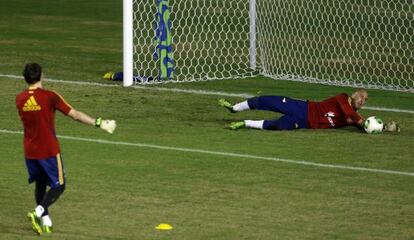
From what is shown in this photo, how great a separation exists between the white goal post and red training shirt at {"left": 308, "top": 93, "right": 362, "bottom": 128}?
472 centimetres

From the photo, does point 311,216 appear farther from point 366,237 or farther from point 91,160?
point 91,160

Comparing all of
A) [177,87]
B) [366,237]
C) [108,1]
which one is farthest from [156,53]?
[108,1]

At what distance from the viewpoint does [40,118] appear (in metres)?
11.1

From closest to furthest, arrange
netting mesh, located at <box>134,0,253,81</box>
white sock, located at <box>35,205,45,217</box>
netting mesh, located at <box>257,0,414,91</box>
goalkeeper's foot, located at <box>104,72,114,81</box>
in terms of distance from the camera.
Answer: white sock, located at <box>35,205,45,217</box>
goalkeeper's foot, located at <box>104,72,114,81</box>
netting mesh, located at <box>257,0,414,91</box>
netting mesh, located at <box>134,0,253,81</box>

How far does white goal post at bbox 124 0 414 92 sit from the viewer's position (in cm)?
2228

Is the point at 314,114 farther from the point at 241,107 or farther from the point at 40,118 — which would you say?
the point at 40,118

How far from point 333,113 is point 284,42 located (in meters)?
7.44

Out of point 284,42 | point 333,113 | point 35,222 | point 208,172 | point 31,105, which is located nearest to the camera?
point 35,222

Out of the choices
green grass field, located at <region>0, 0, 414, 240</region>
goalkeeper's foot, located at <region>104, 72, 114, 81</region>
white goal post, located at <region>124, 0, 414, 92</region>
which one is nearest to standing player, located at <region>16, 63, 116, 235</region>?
green grass field, located at <region>0, 0, 414, 240</region>

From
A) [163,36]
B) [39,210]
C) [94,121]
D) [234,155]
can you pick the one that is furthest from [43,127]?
[163,36]

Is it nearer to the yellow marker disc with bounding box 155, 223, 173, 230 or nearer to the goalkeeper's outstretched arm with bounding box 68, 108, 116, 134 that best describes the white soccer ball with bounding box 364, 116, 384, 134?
the yellow marker disc with bounding box 155, 223, 173, 230

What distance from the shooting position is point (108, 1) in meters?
37.3

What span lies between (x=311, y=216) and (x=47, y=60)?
12.6m

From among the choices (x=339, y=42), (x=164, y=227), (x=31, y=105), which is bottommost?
(x=164, y=227)
